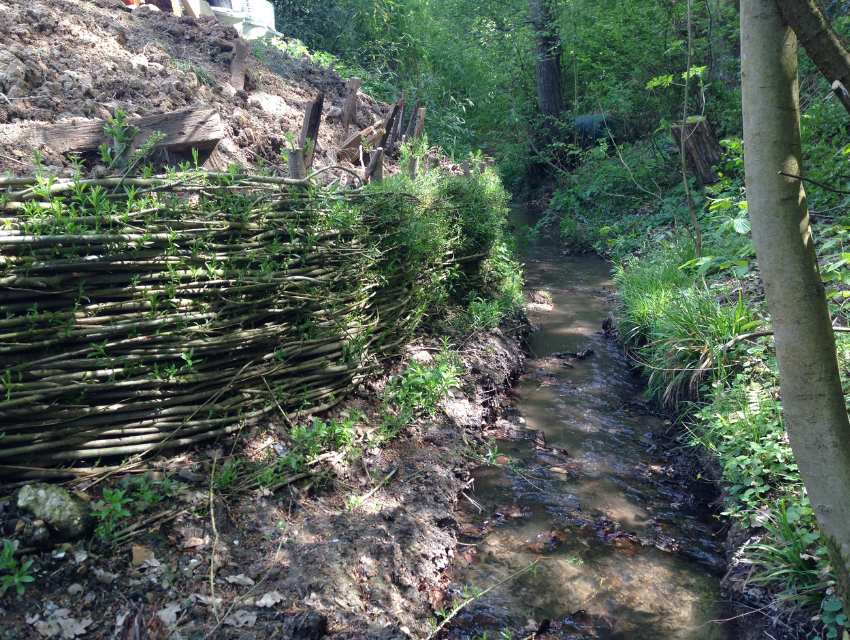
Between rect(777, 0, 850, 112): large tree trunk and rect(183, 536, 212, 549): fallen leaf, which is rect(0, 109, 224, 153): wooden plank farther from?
rect(777, 0, 850, 112): large tree trunk

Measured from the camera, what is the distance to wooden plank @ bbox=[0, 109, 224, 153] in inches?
147

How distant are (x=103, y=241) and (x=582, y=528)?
324 cm

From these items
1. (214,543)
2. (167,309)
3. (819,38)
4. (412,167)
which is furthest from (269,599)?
(412,167)

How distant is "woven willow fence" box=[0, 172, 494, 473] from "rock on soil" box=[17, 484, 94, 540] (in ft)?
0.61

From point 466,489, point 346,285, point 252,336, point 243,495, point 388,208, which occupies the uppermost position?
point 388,208

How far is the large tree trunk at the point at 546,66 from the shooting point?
14.6m

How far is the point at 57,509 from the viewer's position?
2244mm

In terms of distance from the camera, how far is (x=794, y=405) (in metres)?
2.15

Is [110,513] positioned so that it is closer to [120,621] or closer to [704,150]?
[120,621]

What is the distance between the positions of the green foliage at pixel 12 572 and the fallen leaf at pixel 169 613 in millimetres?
485

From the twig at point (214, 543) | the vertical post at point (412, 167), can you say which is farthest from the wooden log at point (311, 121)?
the twig at point (214, 543)

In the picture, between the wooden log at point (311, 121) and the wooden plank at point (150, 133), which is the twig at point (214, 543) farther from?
the wooden log at point (311, 121)

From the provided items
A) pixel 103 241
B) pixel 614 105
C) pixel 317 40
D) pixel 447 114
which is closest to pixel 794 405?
pixel 103 241

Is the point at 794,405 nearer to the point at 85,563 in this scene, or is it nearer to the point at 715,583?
the point at 715,583
